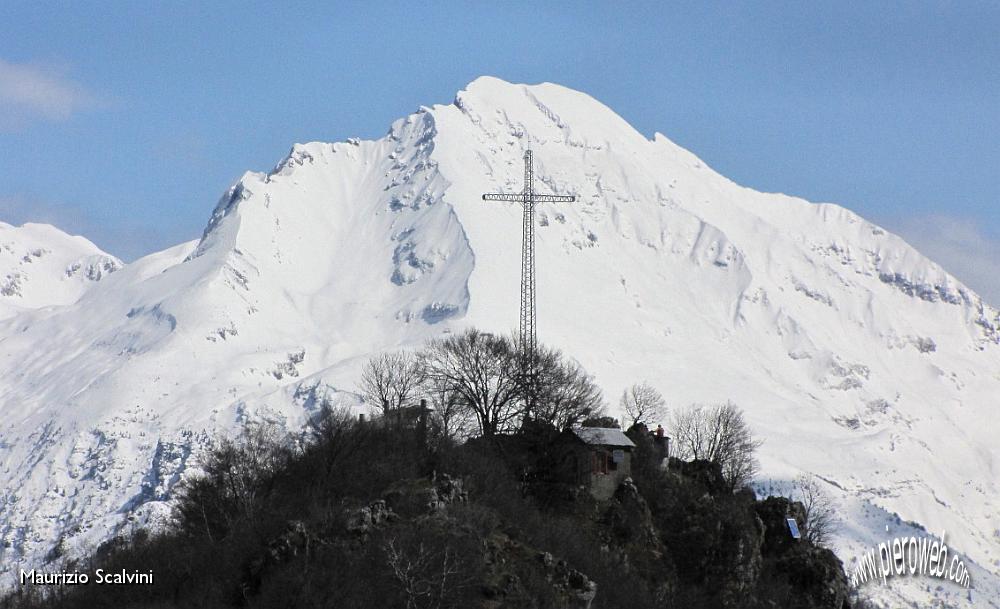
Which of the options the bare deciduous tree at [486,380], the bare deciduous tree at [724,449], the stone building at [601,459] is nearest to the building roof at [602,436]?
the stone building at [601,459]

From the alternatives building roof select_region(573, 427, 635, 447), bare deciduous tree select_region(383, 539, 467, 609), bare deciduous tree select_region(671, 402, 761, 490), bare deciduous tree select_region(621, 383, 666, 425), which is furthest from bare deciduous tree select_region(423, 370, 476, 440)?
bare deciduous tree select_region(383, 539, 467, 609)

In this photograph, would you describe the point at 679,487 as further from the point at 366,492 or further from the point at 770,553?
the point at 366,492

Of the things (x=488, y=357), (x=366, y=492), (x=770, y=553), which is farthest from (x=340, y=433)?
(x=770, y=553)

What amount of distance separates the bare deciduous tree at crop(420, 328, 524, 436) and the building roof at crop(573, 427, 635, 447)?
19.3ft

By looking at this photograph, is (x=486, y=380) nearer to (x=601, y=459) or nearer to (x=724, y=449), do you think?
(x=601, y=459)

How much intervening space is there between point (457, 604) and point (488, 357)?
100 ft

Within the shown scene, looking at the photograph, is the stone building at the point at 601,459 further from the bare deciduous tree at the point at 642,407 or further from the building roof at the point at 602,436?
the bare deciduous tree at the point at 642,407

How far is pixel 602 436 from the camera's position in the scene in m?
68.2

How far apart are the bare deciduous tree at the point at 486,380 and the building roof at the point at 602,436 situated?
5876 millimetres

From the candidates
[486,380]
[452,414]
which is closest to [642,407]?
[486,380]

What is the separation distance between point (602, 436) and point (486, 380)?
35.9 feet

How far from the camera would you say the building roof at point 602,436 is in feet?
222

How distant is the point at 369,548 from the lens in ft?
170

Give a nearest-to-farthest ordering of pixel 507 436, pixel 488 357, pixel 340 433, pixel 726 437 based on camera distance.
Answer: pixel 340 433, pixel 507 436, pixel 488 357, pixel 726 437
